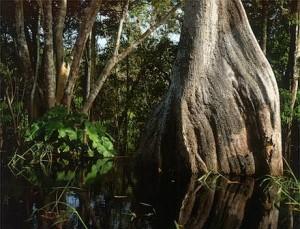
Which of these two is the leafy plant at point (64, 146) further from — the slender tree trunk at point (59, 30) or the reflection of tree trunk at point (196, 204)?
the reflection of tree trunk at point (196, 204)

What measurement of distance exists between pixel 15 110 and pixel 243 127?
687 centimetres

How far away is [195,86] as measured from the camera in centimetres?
848

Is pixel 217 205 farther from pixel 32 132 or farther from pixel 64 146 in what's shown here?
pixel 32 132

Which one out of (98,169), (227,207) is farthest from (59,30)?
(227,207)

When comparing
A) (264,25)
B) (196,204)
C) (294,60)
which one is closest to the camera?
Result: (196,204)

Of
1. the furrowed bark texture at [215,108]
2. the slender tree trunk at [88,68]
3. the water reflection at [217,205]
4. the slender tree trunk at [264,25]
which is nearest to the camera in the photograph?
the water reflection at [217,205]

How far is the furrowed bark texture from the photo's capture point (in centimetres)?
834

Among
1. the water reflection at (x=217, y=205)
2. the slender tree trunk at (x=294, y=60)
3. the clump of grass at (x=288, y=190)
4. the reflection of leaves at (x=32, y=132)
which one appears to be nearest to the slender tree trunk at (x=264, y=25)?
the slender tree trunk at (x=294, y=60)

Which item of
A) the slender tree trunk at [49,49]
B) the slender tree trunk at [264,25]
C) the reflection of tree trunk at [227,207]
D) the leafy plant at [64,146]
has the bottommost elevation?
the reflection of tree trunk at [227,207]

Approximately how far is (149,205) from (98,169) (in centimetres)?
327

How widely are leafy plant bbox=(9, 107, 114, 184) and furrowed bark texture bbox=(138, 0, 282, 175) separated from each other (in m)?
1.31

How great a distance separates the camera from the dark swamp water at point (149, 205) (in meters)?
5.11

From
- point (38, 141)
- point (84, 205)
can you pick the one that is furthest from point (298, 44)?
point (84, 205)

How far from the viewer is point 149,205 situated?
19.5ft
